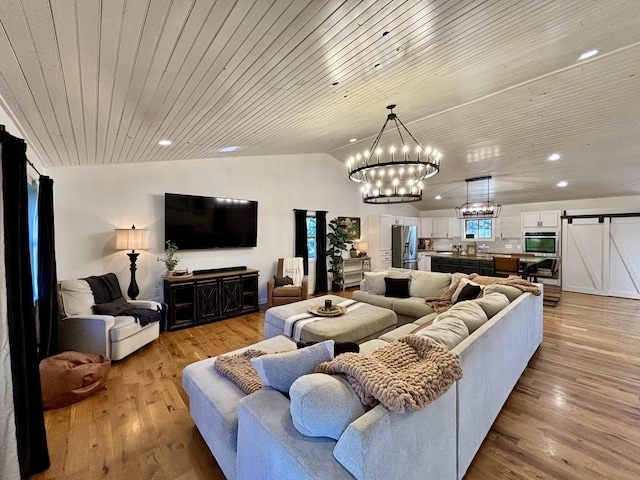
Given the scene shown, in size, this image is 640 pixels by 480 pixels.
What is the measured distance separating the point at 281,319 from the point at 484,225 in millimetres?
7354

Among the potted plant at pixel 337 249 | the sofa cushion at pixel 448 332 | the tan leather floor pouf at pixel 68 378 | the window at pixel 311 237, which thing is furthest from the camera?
the potted plant at pixel 337 249

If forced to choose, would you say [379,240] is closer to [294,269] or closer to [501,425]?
[294,269]

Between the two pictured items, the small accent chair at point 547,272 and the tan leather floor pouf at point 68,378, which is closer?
the tan leather floor pouf at point 68,378

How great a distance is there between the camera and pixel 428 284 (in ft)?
13.7

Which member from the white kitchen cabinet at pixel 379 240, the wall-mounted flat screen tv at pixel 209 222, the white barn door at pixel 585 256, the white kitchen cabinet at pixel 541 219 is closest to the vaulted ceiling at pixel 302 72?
the wall-mounted flat screen tv at pixel 209 222

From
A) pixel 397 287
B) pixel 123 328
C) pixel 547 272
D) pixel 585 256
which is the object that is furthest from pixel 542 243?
pixel 123 328

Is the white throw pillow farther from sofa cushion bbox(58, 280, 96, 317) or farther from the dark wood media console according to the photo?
sofa cushion bbox(58, 280, 96, 317)

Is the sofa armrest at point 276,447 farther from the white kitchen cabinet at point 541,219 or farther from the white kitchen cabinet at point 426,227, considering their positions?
the white kitchen cabinet at point 426,227

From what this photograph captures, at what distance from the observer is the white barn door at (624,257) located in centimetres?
581

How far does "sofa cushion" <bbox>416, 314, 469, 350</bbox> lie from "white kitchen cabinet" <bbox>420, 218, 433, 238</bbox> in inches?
306

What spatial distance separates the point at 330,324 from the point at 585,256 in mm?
7042

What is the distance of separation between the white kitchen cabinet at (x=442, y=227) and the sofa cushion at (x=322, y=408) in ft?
28.4

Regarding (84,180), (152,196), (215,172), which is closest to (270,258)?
(215,172)

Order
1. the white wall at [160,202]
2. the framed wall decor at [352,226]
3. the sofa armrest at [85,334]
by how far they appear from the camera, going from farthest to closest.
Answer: the framed wall decor at [352,226] → the white wall at [160,202] → the sofa armrest at [85,334]
